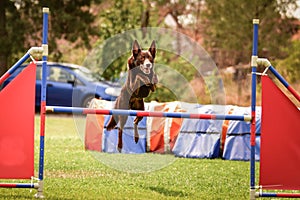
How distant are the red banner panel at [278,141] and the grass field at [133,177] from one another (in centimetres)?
71

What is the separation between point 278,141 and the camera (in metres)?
6.15

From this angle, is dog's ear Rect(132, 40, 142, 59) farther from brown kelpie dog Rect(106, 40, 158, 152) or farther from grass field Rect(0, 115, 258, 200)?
grass field Rect(0, 115, 258, 200)

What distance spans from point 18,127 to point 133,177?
212 centimetres

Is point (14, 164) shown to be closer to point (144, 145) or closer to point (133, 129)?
point (133, 129)

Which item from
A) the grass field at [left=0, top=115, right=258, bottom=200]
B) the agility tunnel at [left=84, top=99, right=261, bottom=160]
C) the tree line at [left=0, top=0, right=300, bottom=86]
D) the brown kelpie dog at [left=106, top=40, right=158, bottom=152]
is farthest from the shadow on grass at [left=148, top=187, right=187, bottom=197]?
the tree line at [left=0, top=0, right=300, bottom=86]

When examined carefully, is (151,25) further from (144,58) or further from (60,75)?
(144,58)

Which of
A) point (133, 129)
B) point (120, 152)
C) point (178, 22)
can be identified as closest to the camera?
point (133, 129)

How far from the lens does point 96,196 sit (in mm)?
6410

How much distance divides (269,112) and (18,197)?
2283mm

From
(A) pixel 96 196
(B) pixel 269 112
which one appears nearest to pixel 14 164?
(A) pixel 96 196

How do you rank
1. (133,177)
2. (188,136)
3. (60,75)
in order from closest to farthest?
(133,177), (188,136), (60,75)

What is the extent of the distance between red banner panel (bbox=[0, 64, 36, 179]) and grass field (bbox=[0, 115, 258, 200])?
276mm

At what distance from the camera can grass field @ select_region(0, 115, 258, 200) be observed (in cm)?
665

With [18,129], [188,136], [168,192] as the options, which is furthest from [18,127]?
[188,136]
